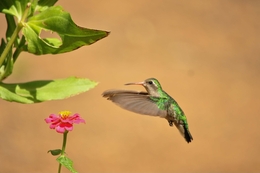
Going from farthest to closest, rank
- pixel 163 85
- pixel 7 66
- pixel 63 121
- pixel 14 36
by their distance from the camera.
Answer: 1. pixel 163 85
2. pixel 7 66
3. pixel 14 36
4. pixel 63 121

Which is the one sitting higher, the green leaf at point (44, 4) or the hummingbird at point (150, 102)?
the green leaf at point (44, 4)

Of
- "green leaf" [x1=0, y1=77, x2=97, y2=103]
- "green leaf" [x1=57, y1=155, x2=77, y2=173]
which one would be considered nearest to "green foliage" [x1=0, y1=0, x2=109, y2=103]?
"green leaf" [x1=0, y1=77, x2=97, y2=103]

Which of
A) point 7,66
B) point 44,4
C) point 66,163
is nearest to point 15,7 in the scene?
point 44,4

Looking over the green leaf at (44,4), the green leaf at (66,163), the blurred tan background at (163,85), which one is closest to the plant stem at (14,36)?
the green leaf at (44,4)

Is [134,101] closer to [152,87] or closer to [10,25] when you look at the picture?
[152,87]

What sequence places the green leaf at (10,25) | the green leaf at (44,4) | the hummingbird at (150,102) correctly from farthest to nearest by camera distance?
the green leaf at (10,25) < the green leaf at (44,4) < the hummingbird at (150,102)

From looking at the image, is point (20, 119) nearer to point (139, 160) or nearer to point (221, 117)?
point (139, 160)

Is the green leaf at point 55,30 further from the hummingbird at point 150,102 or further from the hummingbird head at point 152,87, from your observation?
the hummingbird head at point 152,87
